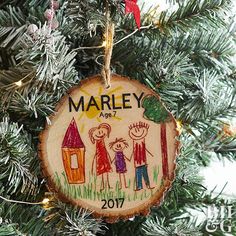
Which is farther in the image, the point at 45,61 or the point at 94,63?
the point at 94,63

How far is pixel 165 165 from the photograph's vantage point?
0.58 metres

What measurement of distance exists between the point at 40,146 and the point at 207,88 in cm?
21

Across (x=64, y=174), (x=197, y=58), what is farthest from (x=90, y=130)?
(x=197, y=58)

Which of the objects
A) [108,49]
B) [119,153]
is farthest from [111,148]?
→ [108,49]

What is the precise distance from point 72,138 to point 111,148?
0.04 meters

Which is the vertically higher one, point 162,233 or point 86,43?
point 86,43

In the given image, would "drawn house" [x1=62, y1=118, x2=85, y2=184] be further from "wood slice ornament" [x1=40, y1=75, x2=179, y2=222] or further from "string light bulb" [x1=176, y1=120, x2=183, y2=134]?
"string light bulb" [x1=176, y1=120, x2=183, y2=134]

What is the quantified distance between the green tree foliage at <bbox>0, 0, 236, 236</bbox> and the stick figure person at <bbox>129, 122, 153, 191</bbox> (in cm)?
2

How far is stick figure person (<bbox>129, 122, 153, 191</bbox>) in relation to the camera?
583 mm

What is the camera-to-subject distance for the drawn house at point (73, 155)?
58 centimetres

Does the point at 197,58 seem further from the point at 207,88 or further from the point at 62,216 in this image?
the point at 62,216

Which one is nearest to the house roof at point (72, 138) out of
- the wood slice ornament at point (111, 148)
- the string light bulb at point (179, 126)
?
the wood slice ornament at point (111, 148)

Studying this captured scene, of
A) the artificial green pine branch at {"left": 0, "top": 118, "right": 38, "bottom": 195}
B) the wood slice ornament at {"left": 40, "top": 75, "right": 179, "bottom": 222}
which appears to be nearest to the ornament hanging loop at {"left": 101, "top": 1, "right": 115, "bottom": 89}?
the wood slice ornament at {"left": 40, "top": 75, "right": 179, "bottom": 222}

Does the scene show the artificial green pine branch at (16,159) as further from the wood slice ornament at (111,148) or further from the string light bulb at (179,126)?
the string light bulb at (179,126)
